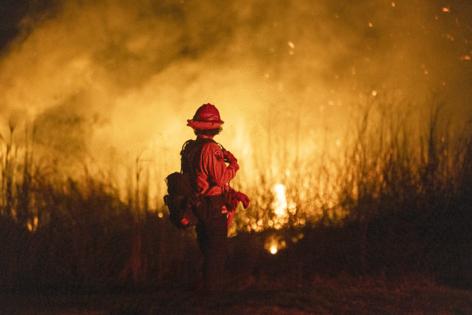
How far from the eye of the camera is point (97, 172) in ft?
34.4

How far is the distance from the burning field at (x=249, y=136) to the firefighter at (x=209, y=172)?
1.41m

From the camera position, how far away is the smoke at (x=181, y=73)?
11.3m

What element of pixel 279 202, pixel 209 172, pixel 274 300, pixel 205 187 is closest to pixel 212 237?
pixel 205 187

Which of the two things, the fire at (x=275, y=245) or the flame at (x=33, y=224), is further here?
the fire at (x=275, y=245)

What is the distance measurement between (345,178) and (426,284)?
5.80 feet

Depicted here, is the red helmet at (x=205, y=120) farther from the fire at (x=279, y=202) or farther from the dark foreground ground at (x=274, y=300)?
the fire at (x=279, y=202)

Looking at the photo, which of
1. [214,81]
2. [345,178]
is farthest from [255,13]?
[345,178]

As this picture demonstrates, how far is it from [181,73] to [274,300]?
4.92 metres

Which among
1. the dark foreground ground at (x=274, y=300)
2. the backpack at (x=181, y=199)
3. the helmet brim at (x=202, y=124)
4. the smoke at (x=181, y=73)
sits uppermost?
the smoke at (x=181, y=73)

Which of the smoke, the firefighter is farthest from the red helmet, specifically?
the smoke

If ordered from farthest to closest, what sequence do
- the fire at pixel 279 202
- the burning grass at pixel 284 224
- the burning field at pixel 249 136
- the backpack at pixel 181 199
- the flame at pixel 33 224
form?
the fire at pixel 279 202 → the flame at pixel 33 224 → the burning field at pixel 249 136 → the burning grass at pixel 284 224 → the backpack at pixel 181 199

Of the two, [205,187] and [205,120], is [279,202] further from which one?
[205,120]

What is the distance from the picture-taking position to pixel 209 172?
734 centimetres

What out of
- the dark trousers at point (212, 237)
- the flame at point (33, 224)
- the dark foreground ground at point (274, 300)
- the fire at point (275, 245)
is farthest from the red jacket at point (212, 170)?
the flame at point (33, 224)
